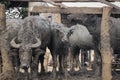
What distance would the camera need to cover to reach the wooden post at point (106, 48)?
14469 millimetres

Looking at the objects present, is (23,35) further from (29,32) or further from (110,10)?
(110,10)

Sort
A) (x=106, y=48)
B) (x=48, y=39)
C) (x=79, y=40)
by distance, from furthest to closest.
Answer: (x=79, y=40)
(x=48, y=39)
(x=106, y=48)

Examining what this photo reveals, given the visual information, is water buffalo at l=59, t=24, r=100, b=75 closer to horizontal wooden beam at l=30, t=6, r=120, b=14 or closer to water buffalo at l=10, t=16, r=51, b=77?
water buffalo at l=10, t=16, r=51, b=77

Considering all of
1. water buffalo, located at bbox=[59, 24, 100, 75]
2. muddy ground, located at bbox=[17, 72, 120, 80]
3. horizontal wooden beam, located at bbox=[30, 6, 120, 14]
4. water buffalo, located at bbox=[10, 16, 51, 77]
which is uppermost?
horizontal wooden beam, located at bbox=[30, 6, 120, 14]

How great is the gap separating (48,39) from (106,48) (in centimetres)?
276

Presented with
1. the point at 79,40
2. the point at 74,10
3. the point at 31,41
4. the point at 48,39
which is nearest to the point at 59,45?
the point at 48,39

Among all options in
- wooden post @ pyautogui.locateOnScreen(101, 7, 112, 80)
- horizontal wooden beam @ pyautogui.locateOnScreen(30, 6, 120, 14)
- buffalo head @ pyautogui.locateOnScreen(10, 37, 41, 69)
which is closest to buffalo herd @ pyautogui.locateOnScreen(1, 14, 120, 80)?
buffalo head @ pyautogui.locateOnScreen(10, 37, 41, 69)

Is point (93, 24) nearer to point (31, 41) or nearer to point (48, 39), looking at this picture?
point (48, 39)

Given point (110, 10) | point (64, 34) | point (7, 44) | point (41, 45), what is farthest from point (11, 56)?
point (110, 10)

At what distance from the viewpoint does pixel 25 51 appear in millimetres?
14484

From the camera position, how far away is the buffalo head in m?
14.4

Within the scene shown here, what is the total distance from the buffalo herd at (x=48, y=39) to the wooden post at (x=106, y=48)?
189cm

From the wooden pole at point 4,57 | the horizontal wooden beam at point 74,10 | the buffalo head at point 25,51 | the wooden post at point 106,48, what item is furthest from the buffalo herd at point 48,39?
the wooden post at point 106,48

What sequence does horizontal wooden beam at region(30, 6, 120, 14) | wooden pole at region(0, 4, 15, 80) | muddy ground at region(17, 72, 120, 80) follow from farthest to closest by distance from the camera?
1. muddy ground at region(17, 72, 120, 80)
2. horizontal wooden beam at region(30, 6, 120, 14)
3. wooden pole at region(0, 4, 15, 80)
